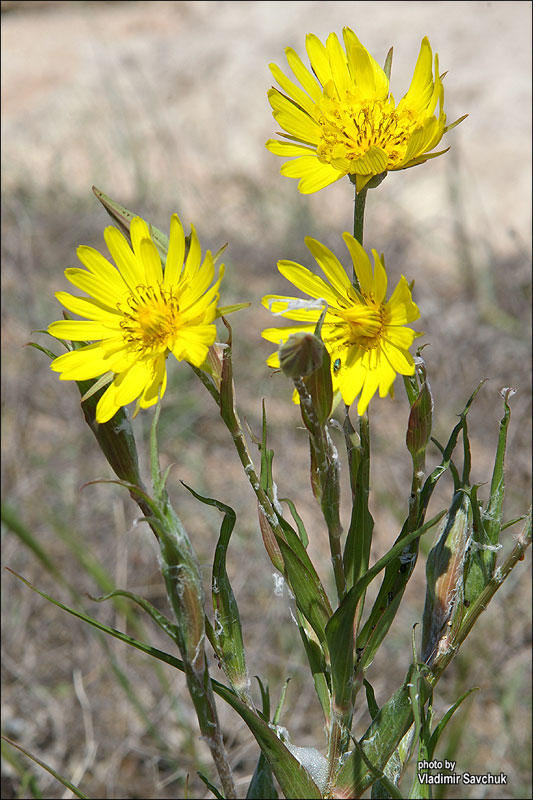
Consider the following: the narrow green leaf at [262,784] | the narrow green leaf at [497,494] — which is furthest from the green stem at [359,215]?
the narrow green leaf at [262,784]

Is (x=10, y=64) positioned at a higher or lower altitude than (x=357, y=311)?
higher

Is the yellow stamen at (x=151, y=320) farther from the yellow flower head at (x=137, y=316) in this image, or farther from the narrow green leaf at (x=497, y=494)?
the narrow green leaf at (x=497, y=494)

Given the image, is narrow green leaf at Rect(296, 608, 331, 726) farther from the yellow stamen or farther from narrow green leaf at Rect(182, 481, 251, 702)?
the yellow stamen

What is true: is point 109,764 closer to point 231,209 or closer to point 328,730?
point 328,730

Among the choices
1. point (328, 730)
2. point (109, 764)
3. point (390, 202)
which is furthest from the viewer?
point (390, 202)

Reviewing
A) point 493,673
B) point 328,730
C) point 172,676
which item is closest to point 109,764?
point 172,676

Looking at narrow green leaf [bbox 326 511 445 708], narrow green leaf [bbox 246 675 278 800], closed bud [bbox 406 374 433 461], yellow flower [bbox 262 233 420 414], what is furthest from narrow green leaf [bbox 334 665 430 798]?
yellow flower [bbox 262 233 420 414]
